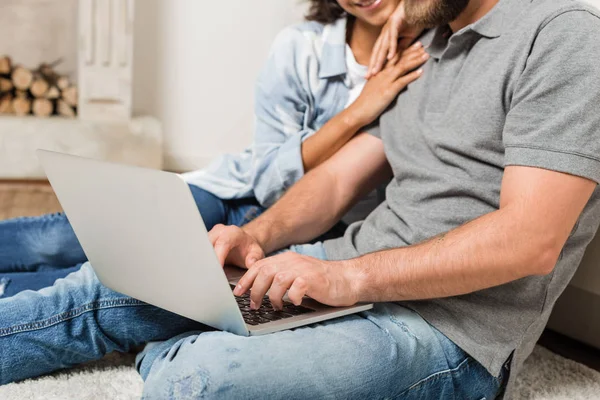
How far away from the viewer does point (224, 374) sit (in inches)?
39.3

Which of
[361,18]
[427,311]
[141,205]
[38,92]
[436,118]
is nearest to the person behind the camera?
[141,205]

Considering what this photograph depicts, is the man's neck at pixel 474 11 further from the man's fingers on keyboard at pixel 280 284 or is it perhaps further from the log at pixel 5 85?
the log at pixel 5 85

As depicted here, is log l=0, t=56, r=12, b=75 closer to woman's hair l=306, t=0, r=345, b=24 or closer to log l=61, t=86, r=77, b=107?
log l=61, t=86, r=77, b=107

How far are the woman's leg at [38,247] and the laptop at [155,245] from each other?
48 centimetres

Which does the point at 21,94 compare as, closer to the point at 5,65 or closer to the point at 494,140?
the point at 5,65

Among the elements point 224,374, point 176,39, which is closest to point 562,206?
point 224,374

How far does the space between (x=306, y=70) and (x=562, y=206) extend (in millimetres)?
851

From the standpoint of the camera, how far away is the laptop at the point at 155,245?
0.94 meters

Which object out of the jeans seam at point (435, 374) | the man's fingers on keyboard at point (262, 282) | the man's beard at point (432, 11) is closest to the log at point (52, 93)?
the man's beard at point (432, 11)

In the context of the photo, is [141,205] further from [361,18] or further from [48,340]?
[361,18]

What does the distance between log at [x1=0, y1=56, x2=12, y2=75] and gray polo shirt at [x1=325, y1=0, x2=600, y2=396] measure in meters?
2.12

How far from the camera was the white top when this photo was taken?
1.74 meters

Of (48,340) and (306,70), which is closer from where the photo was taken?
(48,340)

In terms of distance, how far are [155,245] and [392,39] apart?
80 cm
